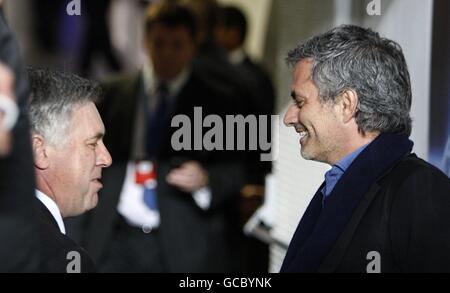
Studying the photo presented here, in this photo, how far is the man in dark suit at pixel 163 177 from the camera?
5.50 meters

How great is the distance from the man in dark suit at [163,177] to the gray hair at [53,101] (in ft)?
7.60

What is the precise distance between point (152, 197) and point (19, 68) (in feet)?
11.0

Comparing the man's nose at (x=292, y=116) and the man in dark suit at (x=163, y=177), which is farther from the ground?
the man's nose at (x=292, y=116)

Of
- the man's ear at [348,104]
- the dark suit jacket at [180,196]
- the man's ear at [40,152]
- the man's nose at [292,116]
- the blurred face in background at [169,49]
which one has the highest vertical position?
the blurred face in background at [169,49]

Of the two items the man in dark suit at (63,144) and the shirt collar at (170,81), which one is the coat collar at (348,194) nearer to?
the man in dark suit at (63,144)

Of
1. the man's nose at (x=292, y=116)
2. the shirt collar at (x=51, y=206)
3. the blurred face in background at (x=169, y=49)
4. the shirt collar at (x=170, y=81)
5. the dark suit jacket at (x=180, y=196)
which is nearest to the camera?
the shirt collar at (x=51, y=206)

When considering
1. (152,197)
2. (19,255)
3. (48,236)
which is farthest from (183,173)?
(19,255)

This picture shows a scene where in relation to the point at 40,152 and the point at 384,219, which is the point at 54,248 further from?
the point at 384,219

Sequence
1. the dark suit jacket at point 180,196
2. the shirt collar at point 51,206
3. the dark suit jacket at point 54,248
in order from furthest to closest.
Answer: the dark suit jacket at point 180,196
the shirt collar at point 51,206
the dark suit jacket at point 54,248

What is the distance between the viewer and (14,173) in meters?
2.23

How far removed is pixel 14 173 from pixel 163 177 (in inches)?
134

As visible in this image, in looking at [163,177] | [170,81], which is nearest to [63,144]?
[163,177]

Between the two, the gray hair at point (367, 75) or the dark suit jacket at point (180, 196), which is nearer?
the gray hair at point (367, 75)

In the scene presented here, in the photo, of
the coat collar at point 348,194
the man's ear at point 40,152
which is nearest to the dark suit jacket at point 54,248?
the man's ear at point 40,152
